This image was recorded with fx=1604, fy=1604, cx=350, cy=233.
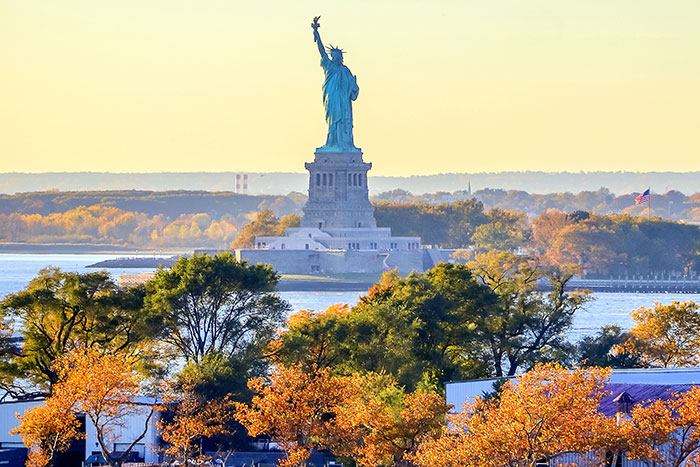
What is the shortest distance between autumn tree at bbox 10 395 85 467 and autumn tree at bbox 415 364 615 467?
323 inches

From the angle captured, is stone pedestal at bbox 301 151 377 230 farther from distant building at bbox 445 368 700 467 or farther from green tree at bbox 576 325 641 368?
distant building at bbox 445 368 700 467

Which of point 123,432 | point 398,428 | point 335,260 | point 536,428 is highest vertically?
point 536,428

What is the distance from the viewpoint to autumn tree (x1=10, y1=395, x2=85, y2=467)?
31688 millimetres

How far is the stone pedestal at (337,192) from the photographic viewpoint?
4360 inches

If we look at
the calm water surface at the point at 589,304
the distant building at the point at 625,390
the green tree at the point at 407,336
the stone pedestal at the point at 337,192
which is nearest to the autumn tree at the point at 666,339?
the green tree at the point at 407,336

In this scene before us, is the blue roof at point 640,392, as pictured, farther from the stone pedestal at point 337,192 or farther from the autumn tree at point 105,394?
the stone pedestal at point 337,192

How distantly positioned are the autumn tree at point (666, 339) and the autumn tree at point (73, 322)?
44.8ft

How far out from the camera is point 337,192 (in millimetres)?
112250

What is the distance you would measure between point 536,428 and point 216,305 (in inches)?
650

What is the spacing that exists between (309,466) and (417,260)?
8169cm

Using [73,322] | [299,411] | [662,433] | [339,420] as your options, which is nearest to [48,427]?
[299,411]

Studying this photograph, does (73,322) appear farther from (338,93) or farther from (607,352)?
(338,93)

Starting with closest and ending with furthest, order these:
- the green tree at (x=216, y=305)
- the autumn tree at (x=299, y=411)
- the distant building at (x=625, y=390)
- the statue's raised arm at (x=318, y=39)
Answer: the distant building at (x=625, y=390) < the autumn tree at (x=299, y=411) < the green tree at (x=216, y=305) < the statue's raised arm at (x=318, y=39)

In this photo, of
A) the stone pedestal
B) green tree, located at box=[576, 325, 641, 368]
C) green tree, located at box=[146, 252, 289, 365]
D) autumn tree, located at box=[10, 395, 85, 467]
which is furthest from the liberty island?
autumn tree, located at box=[10, 395, 85, 467]
